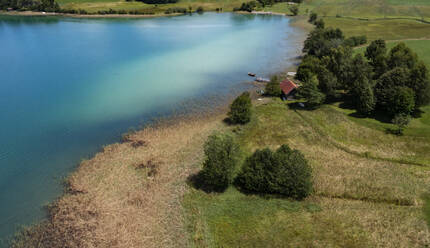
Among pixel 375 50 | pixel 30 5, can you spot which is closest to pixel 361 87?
pixel 375 50

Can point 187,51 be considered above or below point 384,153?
above

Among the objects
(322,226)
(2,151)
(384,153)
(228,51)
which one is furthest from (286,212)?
(228,51)

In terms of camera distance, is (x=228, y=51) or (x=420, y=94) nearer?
(x=420, y=94)

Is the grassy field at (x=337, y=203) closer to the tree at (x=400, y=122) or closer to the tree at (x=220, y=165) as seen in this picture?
the tree at (x=400, y=122)

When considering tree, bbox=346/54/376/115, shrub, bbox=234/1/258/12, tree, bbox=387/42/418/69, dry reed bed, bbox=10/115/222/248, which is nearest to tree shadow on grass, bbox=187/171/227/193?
dry reed bed, bbox=10/115/222/248

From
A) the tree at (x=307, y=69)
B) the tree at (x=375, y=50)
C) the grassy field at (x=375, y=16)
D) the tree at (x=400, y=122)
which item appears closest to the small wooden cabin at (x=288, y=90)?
the tree at (x=307, y=69)

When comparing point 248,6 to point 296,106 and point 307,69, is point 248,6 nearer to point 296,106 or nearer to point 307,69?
point 307,69

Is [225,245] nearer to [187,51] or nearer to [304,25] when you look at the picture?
[187,51]
